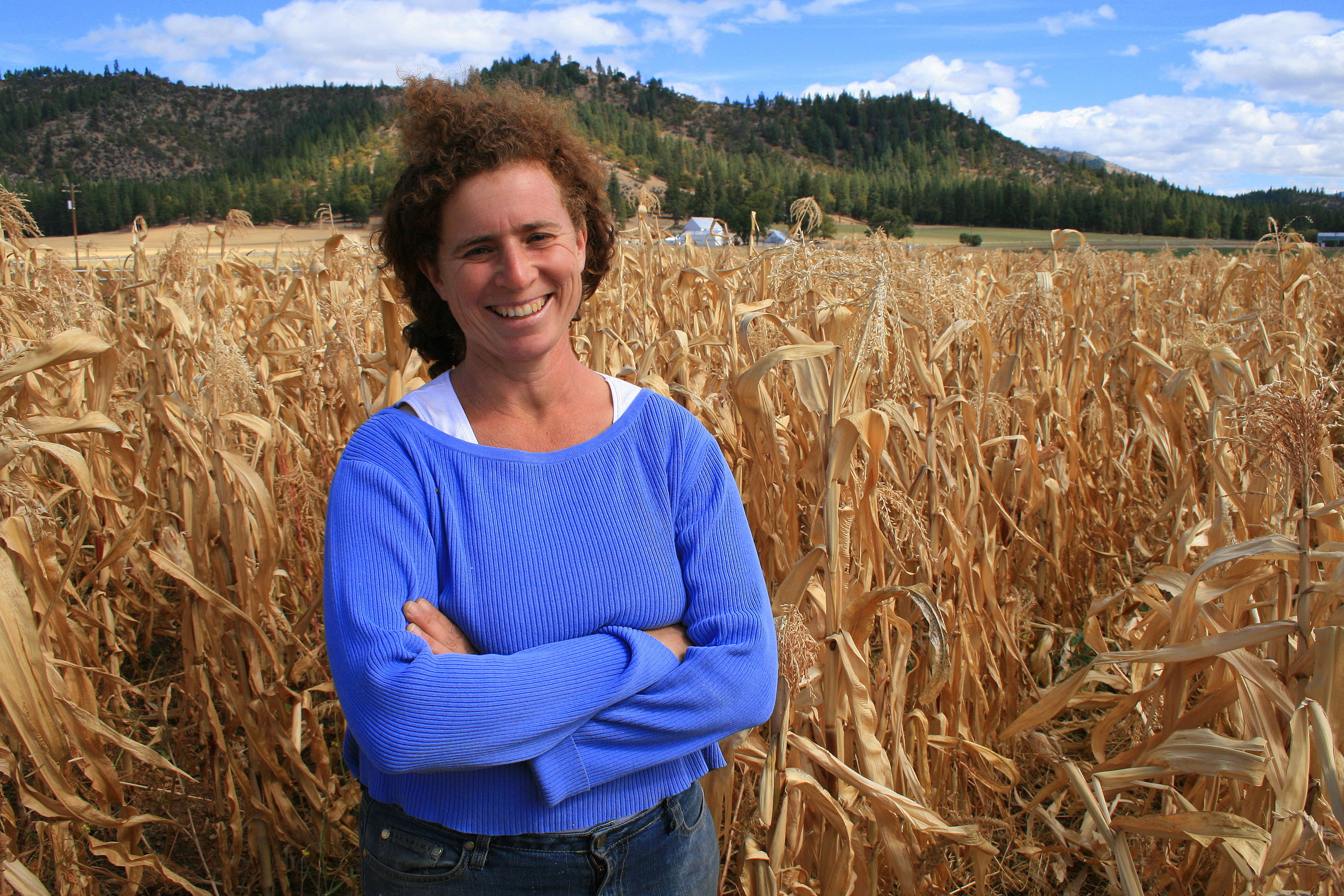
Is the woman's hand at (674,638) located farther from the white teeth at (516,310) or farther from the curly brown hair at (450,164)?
the curly brown hair at (450,164)

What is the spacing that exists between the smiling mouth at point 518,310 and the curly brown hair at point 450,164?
226mm

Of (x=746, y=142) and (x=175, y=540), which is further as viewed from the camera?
(x=746, y=142)

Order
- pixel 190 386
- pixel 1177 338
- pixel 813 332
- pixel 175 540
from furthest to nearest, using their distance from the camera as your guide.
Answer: pixel 1177 338 → pixel 190 386 → pixel 813 332 → pixel 175 540

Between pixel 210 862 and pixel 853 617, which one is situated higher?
pixel 853 617

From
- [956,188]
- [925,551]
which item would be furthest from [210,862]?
[956,188]

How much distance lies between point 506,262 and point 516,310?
89 millimetres

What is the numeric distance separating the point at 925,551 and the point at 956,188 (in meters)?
78.8

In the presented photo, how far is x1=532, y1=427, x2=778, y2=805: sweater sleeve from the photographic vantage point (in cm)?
125

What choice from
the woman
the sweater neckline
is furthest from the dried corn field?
the sweater neckline

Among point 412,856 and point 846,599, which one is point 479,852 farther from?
point 846,599

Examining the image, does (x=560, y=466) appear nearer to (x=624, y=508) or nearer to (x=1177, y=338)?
(x=624, y=508)

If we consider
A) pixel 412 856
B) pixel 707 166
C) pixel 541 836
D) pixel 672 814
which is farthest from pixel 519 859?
pixel 707 166

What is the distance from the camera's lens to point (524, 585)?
1.34 metres

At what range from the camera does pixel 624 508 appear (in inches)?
56.3
